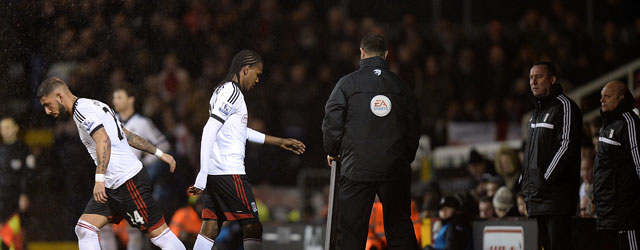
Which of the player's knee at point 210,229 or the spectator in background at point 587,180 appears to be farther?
the spectator in background at point 587,180

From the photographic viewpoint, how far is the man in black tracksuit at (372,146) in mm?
6500

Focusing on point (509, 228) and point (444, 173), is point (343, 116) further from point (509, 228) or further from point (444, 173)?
point (444, 173)

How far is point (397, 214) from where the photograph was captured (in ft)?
21.6

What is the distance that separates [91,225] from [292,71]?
7616 mm

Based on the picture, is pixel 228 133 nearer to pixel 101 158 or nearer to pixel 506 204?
pixel 101 158

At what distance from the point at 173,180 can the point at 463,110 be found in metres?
5.57

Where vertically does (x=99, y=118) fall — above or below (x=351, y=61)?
below

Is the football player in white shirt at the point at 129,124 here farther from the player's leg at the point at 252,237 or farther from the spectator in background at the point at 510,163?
the spectator in background at the point at 510,163

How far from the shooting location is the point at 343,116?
21.4ft

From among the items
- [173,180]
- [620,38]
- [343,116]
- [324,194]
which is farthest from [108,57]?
[620,38]

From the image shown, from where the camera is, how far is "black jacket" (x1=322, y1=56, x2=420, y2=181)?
649 centimetres

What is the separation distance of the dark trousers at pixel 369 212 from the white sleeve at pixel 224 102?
106 centimetres

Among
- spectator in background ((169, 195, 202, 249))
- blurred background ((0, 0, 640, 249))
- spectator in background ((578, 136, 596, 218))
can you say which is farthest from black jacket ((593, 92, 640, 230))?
spectator in background ((169, 195, 202, 249))

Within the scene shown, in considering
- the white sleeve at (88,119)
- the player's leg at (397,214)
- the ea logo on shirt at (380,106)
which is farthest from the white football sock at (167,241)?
the ea logo on shirt at (380,106)
